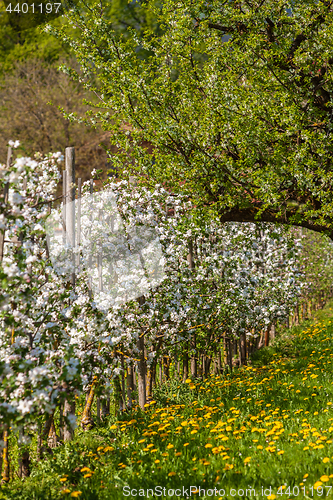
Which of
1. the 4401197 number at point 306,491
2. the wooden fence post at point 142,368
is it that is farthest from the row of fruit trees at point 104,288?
the 4401197 number at point 306,491

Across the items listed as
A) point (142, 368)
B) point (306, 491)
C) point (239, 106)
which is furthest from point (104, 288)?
point (306, 491)

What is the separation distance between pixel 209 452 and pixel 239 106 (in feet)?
17.0

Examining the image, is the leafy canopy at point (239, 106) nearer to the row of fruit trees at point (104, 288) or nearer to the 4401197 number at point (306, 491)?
the row of fruit trees at point (104, 288)

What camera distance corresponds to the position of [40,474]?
525 cm

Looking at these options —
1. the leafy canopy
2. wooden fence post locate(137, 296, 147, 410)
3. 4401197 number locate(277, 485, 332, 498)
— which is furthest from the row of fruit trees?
4401197 number locate(277, 485, 332, 498)

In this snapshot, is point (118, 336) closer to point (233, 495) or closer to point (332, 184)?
point (233, 495)

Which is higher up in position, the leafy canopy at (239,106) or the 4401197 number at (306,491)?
the leafy canopy at (239,106)

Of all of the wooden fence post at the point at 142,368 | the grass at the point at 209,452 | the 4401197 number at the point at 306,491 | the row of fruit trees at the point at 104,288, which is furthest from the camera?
the wooden fence post at the point at 142,368

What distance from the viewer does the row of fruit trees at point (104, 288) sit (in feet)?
12.2

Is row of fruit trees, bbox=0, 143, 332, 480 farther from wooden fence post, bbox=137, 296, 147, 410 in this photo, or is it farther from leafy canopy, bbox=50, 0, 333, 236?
leafy canopy, bbox=50, 0, 333, 236

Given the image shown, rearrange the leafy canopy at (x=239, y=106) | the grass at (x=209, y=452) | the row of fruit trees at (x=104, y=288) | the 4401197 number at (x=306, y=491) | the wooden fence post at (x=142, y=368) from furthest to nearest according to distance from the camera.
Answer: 1. the wooden fence post at (x=142, y=368)
2. the leafy canopy at (x=239, y=106)
3. the grass at (x=209, y=452)
4. the 4401197 number at (x=306, y=491)
5. the row of fruit trees at (x=104, y=288)

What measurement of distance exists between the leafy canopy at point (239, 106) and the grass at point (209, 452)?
9.59 ft

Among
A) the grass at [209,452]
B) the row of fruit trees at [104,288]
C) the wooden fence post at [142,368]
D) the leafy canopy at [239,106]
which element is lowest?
the grass at [209,452]

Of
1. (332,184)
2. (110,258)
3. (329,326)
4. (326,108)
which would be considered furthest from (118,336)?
(329,326)
